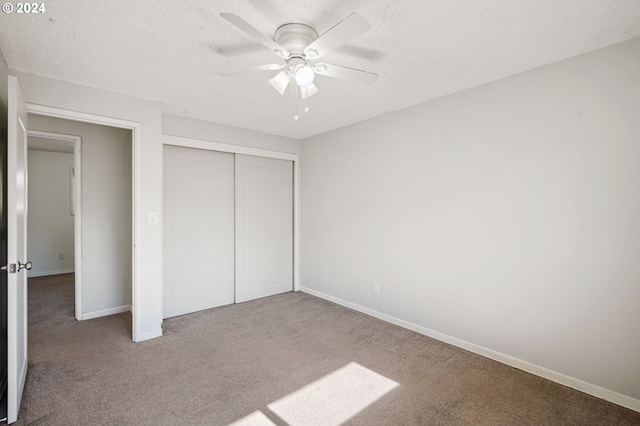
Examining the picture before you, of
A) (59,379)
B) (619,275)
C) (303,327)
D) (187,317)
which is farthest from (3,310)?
(619,275)

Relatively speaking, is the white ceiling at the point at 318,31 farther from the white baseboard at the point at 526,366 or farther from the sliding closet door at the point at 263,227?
the white baseboard at the point at 526,366

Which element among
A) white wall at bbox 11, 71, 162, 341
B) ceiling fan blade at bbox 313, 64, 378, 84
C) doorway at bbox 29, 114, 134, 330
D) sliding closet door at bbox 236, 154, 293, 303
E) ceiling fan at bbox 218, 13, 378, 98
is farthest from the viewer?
sliding closet door at bbox 236, 154, 293, 303

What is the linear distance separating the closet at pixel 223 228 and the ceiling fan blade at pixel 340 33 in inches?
101

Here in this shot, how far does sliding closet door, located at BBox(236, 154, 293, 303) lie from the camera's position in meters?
4.21

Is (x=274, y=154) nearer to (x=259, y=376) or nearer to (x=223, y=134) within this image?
(x=223, y=134)

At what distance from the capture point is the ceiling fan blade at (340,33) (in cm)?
140

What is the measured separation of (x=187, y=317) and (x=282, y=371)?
1.71 m

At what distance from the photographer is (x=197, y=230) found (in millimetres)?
3859

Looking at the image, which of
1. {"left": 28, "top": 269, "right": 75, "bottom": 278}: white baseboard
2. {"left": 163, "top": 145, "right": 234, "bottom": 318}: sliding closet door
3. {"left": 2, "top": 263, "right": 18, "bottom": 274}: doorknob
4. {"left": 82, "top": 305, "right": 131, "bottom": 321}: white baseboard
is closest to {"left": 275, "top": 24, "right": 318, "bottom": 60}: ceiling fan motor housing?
{"left": 2, "top": 263, "right": 18, "bottom": 274}: doorknob

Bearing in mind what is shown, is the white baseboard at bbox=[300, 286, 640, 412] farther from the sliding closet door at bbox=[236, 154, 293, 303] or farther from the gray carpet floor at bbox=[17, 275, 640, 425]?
the sliding closet door at bbox=[236, 154, 293, 303]

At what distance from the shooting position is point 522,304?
249 cm

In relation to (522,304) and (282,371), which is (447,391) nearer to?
(522,304)

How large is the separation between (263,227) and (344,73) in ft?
9.43

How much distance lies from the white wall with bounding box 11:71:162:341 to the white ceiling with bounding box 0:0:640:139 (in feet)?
0.49
